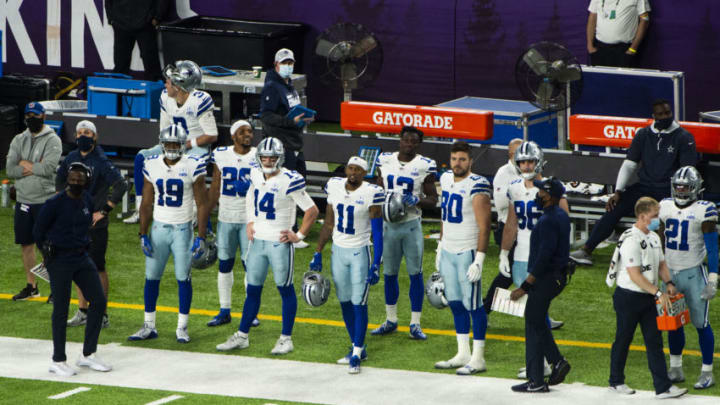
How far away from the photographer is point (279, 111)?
52.0 feet

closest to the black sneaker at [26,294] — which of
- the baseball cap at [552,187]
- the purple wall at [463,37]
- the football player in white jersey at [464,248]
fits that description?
the football player in white jersey at [464,248]

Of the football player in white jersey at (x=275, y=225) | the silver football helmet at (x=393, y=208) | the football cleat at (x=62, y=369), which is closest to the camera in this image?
the football cleat at (x=62, y=369)

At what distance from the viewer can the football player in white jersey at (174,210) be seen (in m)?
12.3

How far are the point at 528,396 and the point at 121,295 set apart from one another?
5083 mm

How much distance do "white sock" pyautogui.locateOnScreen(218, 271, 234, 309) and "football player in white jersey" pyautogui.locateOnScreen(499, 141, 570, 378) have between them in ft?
8.94

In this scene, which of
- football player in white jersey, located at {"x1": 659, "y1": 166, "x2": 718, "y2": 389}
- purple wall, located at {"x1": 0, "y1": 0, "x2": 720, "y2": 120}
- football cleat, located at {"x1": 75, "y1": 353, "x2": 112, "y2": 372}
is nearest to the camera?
football player in white jersey, located at {"x1": 659, "y1": 166, "x2": 718, "y2": 389}

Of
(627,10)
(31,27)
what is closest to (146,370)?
(627,10)

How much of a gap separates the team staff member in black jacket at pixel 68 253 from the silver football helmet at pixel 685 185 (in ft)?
16.1

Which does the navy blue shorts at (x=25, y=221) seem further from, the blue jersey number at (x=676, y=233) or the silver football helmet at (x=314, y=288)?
the blue jersey number at (x=676, y=233)

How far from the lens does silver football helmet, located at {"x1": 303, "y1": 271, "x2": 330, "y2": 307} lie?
39.4ft

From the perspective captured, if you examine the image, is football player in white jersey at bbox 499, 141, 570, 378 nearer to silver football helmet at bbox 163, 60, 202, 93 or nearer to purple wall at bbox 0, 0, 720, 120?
silver football helmet at bbox 163, 60, 202, 93

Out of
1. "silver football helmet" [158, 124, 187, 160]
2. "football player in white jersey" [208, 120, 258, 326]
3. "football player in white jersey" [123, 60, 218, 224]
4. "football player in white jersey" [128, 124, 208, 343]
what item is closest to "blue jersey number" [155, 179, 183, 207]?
"football player in white jersey" [128, 124, 208, 343]

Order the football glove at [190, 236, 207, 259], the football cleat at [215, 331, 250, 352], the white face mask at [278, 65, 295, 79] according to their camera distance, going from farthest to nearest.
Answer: the white face mask at [278, 65, 295, 79]
the football glove at [190, 236, 207, 259]
the football cleat at [215, 331, 250, 352]

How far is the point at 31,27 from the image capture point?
24.2 m
